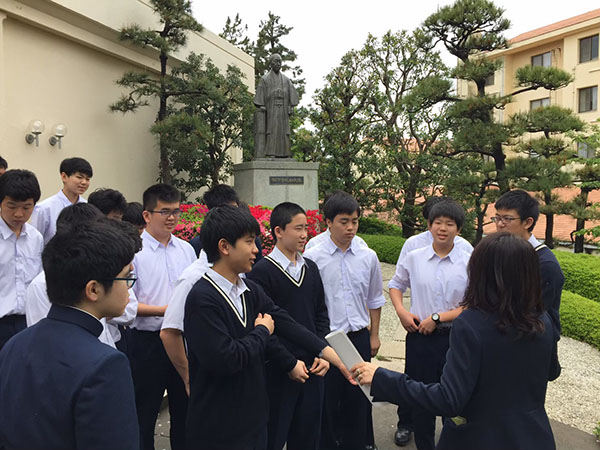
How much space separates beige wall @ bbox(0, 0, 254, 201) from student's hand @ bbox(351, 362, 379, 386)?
304 inches

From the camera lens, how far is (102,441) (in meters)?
1.12

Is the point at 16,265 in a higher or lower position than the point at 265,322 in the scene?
higher

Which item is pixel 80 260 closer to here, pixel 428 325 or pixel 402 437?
pixel 428 325

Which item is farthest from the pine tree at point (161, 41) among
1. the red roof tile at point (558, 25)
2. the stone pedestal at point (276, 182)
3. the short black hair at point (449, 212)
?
the red roof tile at point (558, 25)

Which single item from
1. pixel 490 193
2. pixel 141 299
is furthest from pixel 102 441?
pixel 490 193

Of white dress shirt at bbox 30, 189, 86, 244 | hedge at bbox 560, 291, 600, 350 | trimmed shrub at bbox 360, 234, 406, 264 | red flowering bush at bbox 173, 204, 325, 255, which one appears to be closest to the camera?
white dress shirt at bbox 30, 189, 86, 244

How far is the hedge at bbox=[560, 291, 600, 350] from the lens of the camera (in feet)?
A: 18.8

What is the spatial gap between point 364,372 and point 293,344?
24.5 inches

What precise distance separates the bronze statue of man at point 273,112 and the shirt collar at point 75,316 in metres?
8.78

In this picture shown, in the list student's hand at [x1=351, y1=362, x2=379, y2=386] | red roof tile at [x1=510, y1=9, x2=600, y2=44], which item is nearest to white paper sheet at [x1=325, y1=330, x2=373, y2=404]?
student's hand at [x1=351, y1=362, x2=379, y2=386]

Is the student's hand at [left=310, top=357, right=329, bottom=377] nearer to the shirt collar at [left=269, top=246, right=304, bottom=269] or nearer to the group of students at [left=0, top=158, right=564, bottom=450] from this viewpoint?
the group of students at [left=0, top=158, right=564, bottom=450]

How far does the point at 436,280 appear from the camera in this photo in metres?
2.95

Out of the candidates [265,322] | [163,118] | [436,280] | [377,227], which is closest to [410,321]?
[436,280]

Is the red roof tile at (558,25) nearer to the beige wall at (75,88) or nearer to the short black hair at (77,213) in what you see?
the beige wall at (75,88)
